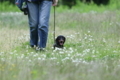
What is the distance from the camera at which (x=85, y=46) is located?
35.7 ft

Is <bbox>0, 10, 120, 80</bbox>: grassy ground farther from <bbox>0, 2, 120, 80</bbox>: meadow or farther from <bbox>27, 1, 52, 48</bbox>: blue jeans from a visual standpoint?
<bbox>27, 1, 52, 48</bbox>: blue jeans

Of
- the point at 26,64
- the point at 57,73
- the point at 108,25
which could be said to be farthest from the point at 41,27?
the point at 108,25

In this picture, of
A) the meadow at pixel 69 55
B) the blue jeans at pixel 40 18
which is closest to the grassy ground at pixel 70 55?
the meadow at pixel 69 55

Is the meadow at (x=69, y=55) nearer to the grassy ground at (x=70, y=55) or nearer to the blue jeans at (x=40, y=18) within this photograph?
the grassy ground at (x=70, y=55)

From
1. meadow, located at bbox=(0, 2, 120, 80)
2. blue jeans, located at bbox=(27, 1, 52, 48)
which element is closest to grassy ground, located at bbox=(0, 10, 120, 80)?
meadow, located at bbox=(0, 2, 120, 80)

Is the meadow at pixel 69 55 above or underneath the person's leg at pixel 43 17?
underneath

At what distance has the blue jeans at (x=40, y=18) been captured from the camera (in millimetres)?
9998

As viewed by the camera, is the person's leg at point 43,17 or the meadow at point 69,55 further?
the person's leg at point 43,17

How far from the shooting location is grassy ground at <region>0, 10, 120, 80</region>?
249 inches

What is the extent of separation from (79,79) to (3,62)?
1.87 meters

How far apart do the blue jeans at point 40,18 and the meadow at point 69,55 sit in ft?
1.22

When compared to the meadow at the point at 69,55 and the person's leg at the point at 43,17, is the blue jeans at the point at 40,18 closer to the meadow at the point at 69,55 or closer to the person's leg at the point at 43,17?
the person's leg at the point at 43,17

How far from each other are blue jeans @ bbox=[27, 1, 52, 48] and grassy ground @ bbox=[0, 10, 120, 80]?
0.38 metres

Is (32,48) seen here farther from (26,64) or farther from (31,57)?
(26,64)
